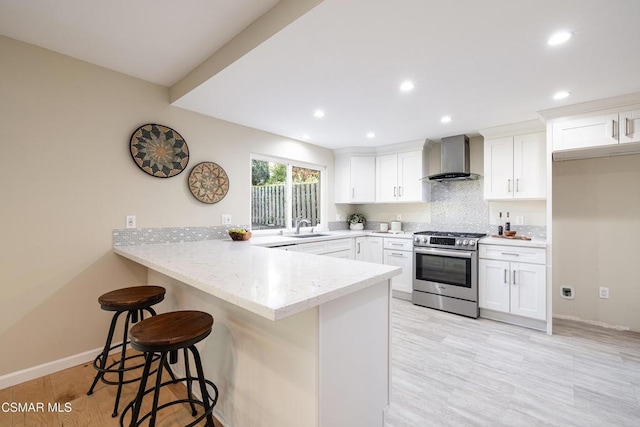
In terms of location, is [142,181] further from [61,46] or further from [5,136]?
[61,46]

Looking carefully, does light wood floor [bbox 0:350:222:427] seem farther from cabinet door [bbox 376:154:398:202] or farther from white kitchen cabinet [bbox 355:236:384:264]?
cabinet door [bbox 376:154:398:202]

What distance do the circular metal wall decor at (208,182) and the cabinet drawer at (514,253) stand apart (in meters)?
3.08

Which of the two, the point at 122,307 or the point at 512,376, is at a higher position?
the point at 122,307

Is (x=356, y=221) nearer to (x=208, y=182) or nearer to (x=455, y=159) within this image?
(x=455, y=159)

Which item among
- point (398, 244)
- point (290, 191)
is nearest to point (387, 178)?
point (398, 244)

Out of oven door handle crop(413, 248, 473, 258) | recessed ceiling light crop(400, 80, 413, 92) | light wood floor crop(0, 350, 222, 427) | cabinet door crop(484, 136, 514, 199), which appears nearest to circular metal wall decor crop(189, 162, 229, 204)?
light wood floor crop(0, 350, 222, 427)

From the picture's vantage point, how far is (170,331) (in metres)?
1.27

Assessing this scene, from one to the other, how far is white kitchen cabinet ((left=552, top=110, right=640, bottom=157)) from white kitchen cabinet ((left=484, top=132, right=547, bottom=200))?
12.7 inches

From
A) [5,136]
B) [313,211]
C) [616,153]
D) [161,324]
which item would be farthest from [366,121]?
[5,136]

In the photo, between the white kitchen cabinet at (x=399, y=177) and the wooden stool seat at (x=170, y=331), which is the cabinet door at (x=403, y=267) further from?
the wooden stool seat at (x=170, y=331)

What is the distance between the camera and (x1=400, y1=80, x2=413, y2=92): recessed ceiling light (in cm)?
224

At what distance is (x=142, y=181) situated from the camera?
253cm

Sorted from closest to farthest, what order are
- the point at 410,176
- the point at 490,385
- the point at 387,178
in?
the point at 490,385 < the point at 410,176 < the point at 387,178

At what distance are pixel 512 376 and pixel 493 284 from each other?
49.8 inches
